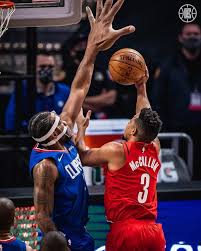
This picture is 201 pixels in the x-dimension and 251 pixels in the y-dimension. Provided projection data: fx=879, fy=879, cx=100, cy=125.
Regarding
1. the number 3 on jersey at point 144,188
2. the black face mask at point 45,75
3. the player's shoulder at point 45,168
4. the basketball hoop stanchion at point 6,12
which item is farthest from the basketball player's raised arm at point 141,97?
A: the black face mask at point 45,75

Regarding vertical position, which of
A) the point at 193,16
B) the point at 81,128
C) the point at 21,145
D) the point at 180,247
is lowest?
the point at 180,247

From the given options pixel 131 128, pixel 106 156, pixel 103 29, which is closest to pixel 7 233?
pixel 106 156

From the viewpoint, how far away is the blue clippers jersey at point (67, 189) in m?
6.47

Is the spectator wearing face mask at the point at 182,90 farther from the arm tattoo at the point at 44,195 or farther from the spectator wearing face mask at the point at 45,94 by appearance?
the arm tattoo at the point at 44,195

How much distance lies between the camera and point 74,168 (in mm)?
6531

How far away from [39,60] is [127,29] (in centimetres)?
297

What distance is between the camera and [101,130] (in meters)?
9.23

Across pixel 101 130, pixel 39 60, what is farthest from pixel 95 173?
pixel 39 60

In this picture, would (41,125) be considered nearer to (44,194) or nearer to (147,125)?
(44,194)

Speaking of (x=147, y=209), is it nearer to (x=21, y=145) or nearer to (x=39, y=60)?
(x=21, y=145)

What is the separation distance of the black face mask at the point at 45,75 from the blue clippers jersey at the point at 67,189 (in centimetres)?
306

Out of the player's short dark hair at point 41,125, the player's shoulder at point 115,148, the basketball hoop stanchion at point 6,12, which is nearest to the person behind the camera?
the player's short dark hair at point 41,125

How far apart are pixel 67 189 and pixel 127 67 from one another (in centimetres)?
120

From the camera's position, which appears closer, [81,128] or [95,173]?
[81,128]
